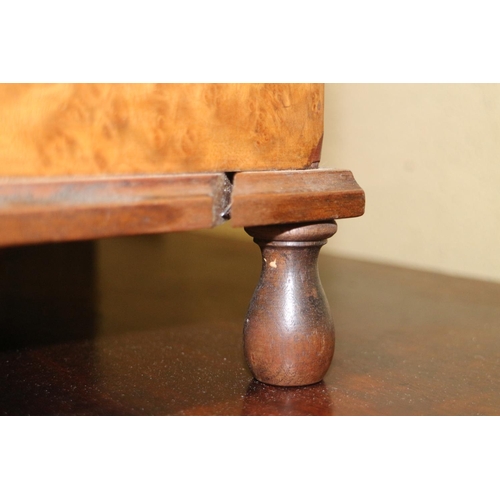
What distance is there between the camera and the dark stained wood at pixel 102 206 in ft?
1.69

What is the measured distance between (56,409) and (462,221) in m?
1.05

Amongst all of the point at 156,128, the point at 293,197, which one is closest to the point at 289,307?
the point at 293,197

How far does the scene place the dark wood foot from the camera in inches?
28.3

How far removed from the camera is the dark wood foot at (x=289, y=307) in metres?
0.72

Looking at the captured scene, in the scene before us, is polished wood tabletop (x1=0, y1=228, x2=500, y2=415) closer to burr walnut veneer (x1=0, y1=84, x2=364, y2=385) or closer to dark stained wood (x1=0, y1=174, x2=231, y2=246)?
burr walnut veneer (x1=0, y1=84, x2=364, y2=385)

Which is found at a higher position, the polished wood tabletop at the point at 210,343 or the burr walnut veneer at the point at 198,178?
the burr walnut veneer at the point at 198,178

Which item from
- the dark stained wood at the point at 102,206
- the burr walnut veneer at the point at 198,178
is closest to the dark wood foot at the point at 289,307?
the burr walnut veneer at the point at 198,178

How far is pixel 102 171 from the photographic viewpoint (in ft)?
1.90

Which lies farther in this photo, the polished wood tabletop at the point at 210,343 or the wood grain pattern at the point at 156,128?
the polished wood tabletop at the point at 210,343

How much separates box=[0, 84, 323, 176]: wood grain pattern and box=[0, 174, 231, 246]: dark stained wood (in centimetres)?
2

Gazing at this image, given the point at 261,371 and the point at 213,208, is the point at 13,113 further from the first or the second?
the point at 261,371

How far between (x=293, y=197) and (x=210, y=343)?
1.13ft

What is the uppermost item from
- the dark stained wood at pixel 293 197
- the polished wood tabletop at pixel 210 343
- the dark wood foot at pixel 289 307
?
the dark stained wood at pixel 293 197

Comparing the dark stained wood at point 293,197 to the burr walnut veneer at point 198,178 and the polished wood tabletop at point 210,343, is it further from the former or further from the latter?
the polished wood tabletop at point 210,343
